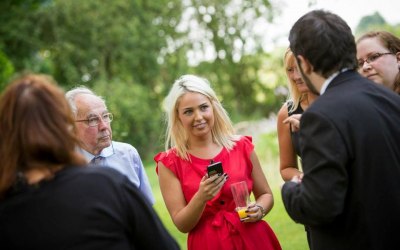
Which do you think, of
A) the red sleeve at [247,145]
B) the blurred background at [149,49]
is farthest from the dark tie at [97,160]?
the blurred background at [149,49]

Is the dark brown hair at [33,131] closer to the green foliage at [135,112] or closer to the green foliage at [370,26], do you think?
the green foliage at [370,26]

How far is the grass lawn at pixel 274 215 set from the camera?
7.28 metres

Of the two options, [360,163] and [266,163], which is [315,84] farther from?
[266,163]

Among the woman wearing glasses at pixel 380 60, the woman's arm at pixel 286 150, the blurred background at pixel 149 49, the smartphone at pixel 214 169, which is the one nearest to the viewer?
the smartphone at pixel 214 169

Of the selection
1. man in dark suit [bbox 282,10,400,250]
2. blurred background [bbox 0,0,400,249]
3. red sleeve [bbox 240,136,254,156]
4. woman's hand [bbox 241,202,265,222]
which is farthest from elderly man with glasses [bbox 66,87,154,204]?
blurred background [bbox 0,0,400,249]

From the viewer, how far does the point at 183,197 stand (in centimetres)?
384

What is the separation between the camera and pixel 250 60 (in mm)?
33000

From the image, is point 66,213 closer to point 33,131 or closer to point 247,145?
point 33,131

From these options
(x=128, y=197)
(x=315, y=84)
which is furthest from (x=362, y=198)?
(x=128, y=197)

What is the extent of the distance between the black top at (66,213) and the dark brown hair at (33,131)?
76 mm

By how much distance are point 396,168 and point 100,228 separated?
1.42 m

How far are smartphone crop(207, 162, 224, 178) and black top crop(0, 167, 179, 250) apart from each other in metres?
1.32

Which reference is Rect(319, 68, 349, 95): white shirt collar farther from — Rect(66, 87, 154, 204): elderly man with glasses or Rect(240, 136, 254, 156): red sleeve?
Rect(66, 87, 154, 204): elderly man with glasses

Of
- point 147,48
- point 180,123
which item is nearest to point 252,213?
point 180,123
